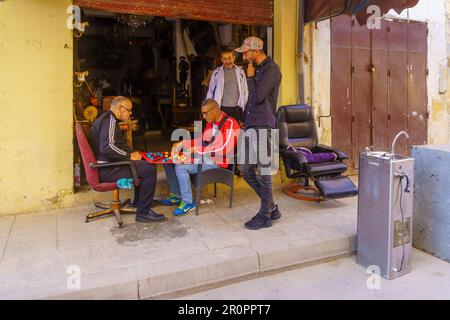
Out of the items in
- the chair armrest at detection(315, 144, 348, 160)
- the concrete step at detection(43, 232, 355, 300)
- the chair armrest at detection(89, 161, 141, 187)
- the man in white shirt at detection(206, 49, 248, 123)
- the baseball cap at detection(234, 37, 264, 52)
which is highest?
the baseball cap at detection(234, 37, 264, 52)

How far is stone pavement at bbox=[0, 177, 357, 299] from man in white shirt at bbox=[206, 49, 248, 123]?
168 centimetres

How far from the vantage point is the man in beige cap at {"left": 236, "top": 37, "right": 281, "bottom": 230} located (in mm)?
4715

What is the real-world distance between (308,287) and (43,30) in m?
4.20

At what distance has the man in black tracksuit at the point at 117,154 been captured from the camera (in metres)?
4.79

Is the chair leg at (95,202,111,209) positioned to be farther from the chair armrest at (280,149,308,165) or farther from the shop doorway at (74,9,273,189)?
the shop doorway at (74,9,273,189)

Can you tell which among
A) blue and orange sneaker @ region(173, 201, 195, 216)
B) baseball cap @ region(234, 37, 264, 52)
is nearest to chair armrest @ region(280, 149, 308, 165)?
blue and orange sneaker @ region(173, 201, 195, 216)

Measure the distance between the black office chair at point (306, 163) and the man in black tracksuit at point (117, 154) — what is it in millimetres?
2018

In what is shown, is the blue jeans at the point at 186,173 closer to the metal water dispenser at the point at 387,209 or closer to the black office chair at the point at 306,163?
the black office chair at the point at 306,163

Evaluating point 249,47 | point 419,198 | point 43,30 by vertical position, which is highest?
point 43,30

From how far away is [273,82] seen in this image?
473 centimetres

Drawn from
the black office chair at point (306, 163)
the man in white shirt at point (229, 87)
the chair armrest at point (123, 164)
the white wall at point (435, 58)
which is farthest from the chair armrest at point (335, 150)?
the white wall at point (435, 58)
